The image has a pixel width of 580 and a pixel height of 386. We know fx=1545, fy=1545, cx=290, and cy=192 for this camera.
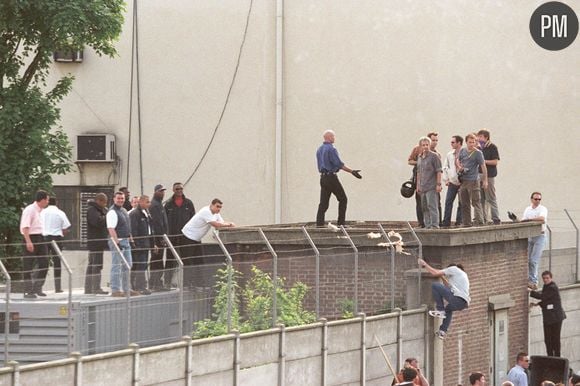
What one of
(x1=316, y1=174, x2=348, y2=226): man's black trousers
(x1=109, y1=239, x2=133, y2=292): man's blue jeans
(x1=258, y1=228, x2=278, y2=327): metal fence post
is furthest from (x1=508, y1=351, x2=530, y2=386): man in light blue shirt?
(x1=109, y1=239, x2=133, y2=292): man's blue jeans

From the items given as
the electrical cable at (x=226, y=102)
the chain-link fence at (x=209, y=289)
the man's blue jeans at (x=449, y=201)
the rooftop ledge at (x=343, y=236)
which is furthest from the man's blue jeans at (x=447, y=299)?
the electrical cable at (x=226, y=102)

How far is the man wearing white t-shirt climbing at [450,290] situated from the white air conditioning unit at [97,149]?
45.7 feet

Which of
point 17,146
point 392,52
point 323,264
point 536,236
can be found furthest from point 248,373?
point 392,52

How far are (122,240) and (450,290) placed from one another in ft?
24.2

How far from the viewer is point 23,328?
20.1m

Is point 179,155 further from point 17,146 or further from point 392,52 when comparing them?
point 17,146

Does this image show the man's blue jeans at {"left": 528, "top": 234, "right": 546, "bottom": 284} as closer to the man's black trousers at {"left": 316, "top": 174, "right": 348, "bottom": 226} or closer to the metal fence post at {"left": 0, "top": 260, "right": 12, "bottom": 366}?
the man's black trousers at {"left": 316, "top": 174, "right": 348, "bottom": 226}

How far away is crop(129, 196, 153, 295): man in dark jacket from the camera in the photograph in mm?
22188

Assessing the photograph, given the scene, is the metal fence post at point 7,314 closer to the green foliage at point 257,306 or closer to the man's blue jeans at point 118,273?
the man's blue jeans at point 118,273

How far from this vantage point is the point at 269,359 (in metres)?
24.2

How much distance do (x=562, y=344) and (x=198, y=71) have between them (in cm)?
1216

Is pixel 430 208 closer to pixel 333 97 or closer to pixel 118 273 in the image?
pixel 118 273

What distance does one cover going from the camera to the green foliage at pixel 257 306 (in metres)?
23.7

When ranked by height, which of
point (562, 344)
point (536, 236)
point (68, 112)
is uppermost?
point (68, 112)
